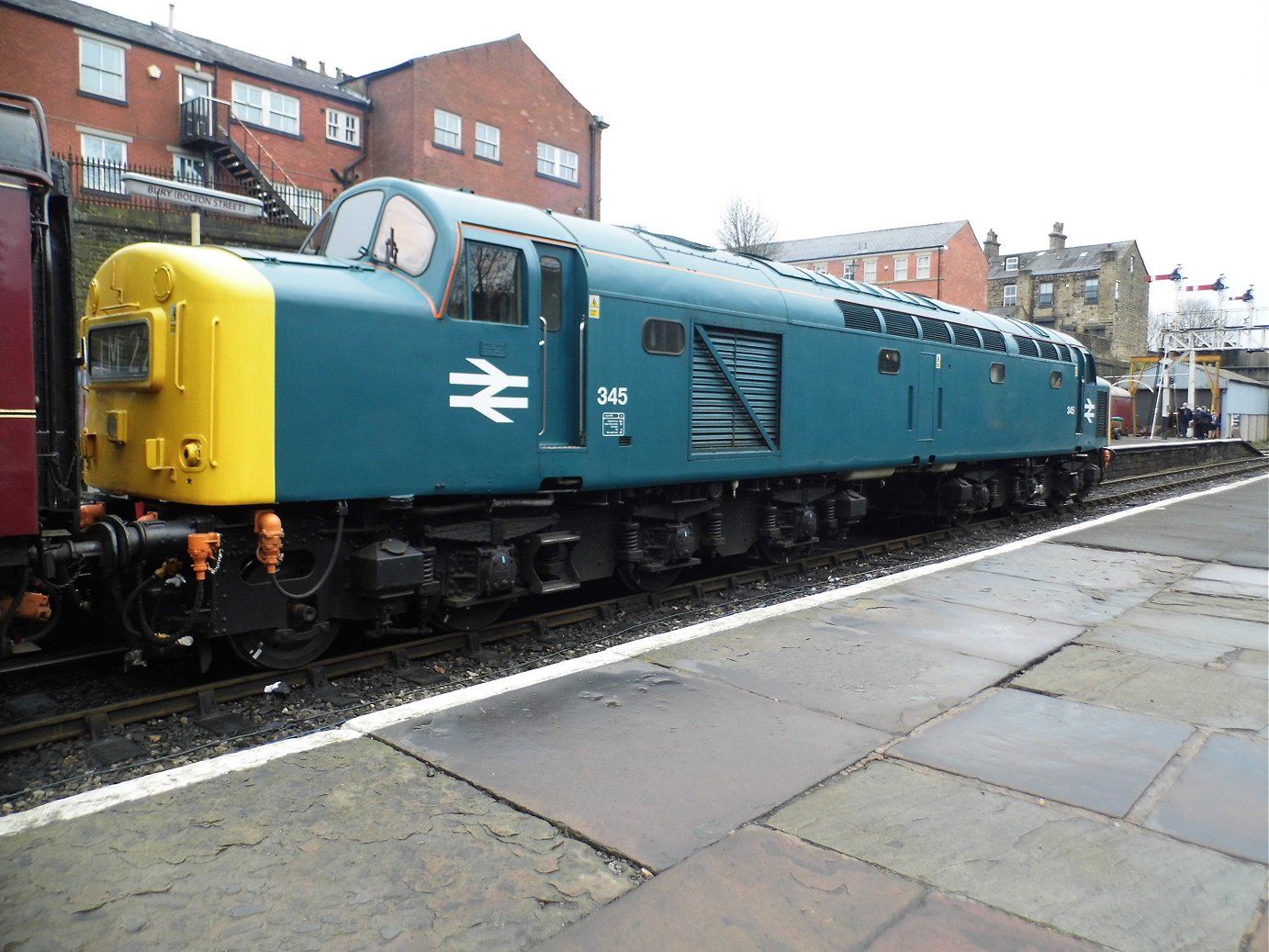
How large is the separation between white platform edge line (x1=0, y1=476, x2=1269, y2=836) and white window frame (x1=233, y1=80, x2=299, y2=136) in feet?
88.3

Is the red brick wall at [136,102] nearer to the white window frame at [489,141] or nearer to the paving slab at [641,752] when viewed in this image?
the white window frame at [489,141]

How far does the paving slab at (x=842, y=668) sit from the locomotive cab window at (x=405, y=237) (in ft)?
10.1

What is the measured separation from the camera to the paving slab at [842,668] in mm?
5094

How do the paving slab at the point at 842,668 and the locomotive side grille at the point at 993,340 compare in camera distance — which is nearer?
the paving slab at the point at 842,668

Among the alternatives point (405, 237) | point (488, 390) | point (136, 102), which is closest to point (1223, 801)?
point (488, 390)

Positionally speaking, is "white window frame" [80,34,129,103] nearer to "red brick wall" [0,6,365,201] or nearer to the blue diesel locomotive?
"red brick wall" [0,6,365,201]

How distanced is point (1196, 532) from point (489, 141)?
25.4 metres

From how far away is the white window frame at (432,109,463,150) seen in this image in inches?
1156

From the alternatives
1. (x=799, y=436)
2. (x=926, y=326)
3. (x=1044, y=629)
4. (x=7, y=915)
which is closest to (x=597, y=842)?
(x=7, y=915)

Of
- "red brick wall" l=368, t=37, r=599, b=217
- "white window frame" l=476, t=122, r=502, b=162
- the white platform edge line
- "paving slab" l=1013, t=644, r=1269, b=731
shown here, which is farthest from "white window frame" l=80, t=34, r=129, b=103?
"paving slab" l=1013, t=644, r=1269, b=731

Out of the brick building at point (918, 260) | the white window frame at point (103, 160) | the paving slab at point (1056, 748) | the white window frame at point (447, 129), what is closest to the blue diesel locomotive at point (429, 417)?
the paving slab at point (1056, 748)

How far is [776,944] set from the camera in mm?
2801

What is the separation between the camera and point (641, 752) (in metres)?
4.34

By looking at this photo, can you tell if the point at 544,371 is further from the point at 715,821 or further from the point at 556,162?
the point at 556,162
